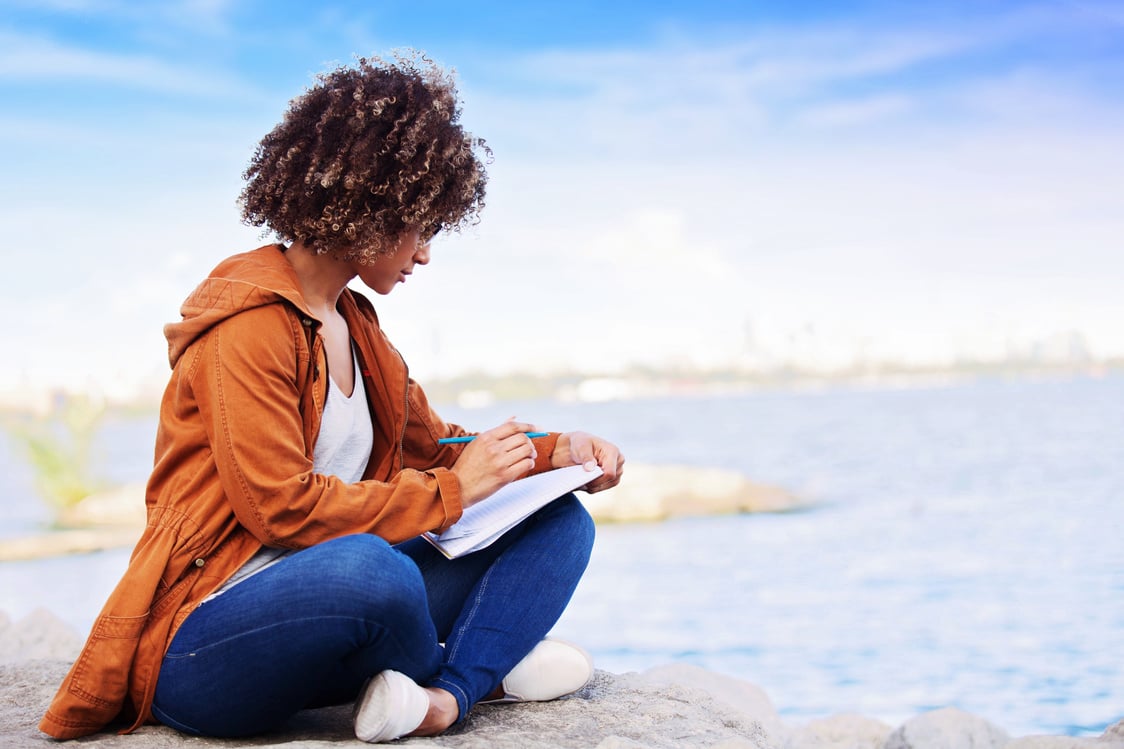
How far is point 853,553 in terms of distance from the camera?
10.7 metres

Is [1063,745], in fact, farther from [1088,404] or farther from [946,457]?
[1088,404]

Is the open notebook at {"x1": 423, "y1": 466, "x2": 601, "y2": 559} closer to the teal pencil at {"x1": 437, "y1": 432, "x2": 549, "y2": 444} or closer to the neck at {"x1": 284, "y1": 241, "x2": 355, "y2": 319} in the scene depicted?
the teal pencil at {"x1": 437, "y1": 432, "x2": 549, "y2": 444}

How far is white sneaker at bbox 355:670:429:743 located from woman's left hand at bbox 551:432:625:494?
1.85 ft

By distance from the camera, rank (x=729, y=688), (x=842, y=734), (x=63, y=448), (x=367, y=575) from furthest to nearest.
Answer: (x=63, y=448) → (x=729, y=688) → (x=842, y=734) → (x=367, y=575)

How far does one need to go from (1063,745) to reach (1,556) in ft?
33.2

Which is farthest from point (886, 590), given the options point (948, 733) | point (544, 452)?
point (544, 452)

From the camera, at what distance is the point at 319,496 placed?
179cm

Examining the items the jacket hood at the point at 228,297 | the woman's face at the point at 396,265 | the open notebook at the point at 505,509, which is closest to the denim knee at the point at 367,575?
the open notebook at the point at 505,509

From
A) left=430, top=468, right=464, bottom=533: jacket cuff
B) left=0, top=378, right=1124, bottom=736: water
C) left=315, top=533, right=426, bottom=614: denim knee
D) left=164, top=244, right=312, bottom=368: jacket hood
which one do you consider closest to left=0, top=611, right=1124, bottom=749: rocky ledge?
left=315, top=533, right=426, bottom=614: denim knee

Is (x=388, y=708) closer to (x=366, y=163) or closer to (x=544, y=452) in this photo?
(x=544, y=452)

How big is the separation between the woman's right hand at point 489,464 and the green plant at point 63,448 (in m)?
11.5

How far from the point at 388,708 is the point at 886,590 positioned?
7.43 metres

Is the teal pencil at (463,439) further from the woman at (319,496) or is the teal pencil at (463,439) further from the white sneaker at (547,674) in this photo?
the white sneaker at (547,674)

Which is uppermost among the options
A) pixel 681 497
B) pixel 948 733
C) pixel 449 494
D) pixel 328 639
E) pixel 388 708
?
pixel 449 494
